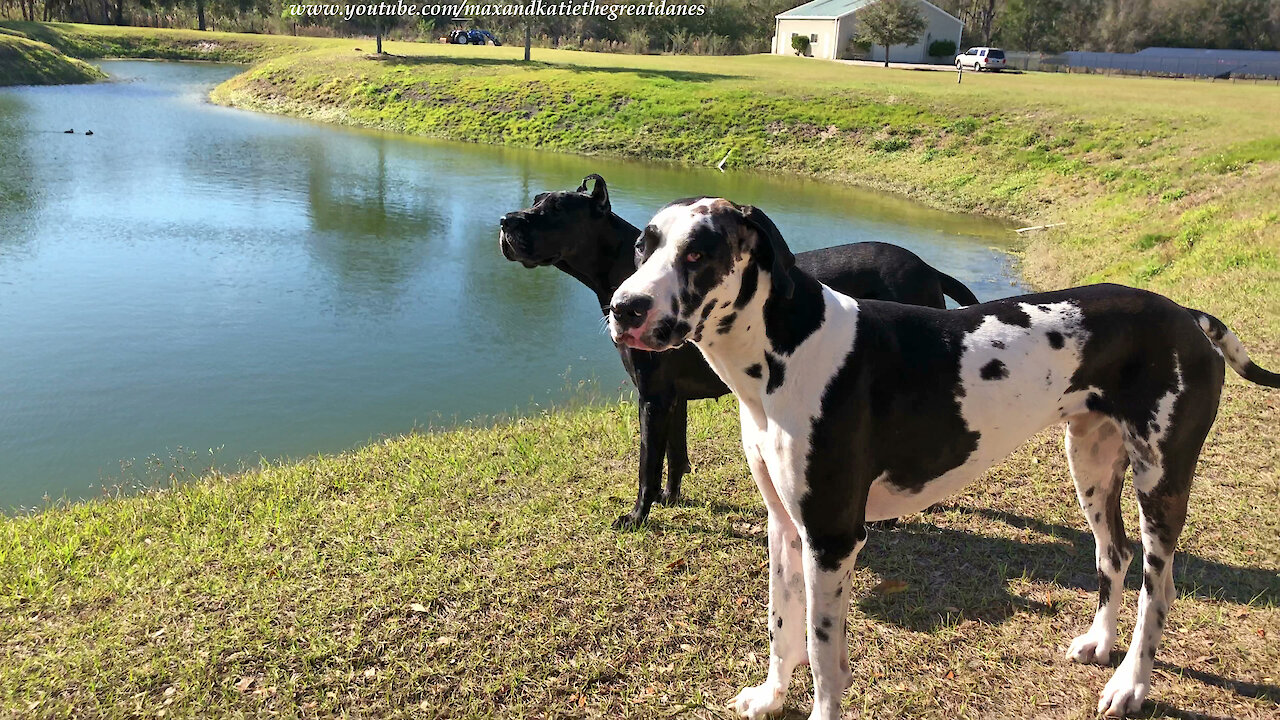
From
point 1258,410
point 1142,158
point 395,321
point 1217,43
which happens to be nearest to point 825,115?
point 1142,158

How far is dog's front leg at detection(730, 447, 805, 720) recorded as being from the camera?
3.38 metres

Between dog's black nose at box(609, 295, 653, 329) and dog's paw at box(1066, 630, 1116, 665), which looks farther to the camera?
dog's paw at box(1066, 630, 1116, 665)

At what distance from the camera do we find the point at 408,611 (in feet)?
13.8

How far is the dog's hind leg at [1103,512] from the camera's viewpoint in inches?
145

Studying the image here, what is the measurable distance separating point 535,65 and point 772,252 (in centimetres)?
3798

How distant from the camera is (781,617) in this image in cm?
348

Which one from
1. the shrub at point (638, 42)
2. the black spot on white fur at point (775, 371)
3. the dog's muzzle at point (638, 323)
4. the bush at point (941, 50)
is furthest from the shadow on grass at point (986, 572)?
the shrub at point (638, 42)

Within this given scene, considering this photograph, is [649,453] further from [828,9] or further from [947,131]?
[828,9]

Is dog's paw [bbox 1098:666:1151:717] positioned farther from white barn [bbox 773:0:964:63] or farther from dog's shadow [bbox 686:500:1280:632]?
white barn [bbox 773:0:964:63]

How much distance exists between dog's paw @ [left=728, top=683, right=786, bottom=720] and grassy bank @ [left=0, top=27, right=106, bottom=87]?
154 ft

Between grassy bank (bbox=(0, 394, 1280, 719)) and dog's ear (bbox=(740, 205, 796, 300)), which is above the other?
dog's ear (bbox=(740, 205, 796, 300))

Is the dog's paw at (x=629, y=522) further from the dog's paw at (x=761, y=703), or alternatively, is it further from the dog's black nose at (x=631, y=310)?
the dog's black nose at (x=631, y=310)

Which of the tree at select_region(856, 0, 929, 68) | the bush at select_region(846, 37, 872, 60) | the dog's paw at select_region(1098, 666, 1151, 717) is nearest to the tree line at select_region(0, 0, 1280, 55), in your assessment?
the bush at select_region(846, 37, 872, 60)

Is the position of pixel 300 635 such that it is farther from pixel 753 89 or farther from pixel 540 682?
pixel 753 89
